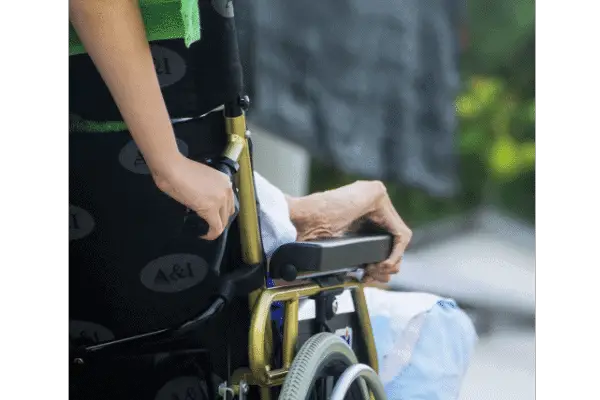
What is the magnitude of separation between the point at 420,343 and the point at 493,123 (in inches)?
18.6

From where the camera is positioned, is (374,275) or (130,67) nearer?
(130,67)

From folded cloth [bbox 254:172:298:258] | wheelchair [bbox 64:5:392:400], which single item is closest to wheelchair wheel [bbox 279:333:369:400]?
wheelchair [bbox 64:5:392:400]

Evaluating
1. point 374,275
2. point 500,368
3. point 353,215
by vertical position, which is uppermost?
point 353,215

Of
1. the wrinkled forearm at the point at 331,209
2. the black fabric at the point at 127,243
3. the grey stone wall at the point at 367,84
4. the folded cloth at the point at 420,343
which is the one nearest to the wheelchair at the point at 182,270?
the black fabric at the point at 127,243

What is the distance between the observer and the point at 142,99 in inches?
40.0

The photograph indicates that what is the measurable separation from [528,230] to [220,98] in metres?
0.69

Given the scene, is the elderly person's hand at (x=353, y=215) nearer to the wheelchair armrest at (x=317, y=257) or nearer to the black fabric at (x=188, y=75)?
the wheelchair armrest at (x=317, y=257)

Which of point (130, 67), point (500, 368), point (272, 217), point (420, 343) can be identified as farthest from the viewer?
point (500, 368)

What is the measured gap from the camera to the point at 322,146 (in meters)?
1.73

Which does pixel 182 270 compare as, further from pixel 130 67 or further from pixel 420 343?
pixel 420 343

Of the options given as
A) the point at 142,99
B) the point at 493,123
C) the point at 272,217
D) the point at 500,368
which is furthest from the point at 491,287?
the point at 142,99

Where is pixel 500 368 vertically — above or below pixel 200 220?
below

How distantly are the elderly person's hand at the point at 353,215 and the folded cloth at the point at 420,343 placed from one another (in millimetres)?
151
